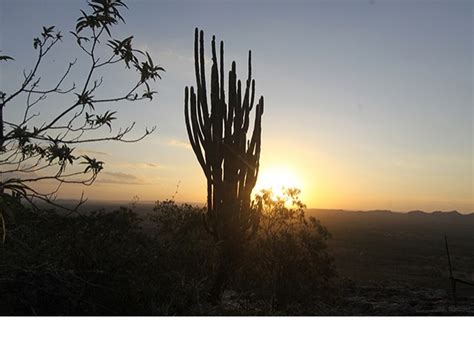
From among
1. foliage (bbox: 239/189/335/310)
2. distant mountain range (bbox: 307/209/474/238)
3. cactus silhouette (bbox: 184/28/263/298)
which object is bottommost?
distant mountain range (bbox: 307/209/474/238)

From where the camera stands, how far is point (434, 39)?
19.7 feet

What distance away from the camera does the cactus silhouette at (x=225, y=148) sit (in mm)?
6305

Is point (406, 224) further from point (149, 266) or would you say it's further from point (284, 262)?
point (149, 266)

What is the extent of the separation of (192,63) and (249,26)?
3.16 feet

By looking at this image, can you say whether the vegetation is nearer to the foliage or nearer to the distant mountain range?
the foliage

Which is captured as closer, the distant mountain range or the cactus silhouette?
the cactus silhouette

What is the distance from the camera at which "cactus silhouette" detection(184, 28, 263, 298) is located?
20.7 ft

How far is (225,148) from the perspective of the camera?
21.0 ft

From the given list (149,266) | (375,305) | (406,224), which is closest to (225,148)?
(149,266)

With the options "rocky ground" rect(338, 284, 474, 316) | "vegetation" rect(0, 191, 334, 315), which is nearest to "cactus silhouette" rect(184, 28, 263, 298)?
"vegetation" rect(0, 191, 334, 315)

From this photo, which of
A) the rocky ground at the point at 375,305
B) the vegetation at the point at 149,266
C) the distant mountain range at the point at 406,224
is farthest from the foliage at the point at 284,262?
the distant mountain range at the point at 406,224


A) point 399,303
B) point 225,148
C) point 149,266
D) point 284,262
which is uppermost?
point 225,148
